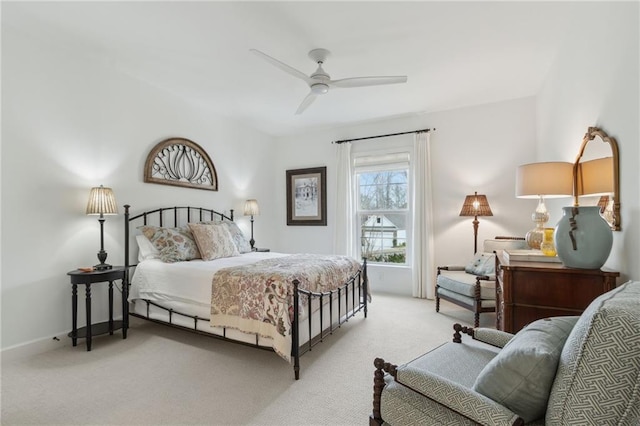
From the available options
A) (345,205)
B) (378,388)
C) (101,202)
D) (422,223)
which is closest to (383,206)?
(345,205)

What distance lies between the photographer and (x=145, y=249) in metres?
3.47

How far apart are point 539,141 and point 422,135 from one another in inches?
58.3

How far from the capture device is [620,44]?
1.78 m

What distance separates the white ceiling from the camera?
239cm

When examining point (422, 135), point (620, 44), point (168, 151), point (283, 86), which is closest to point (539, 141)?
point (422, 135)

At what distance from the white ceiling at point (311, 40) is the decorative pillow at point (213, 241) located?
5.68 feet

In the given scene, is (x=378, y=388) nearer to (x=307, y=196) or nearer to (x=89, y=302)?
(x=89, y=302)

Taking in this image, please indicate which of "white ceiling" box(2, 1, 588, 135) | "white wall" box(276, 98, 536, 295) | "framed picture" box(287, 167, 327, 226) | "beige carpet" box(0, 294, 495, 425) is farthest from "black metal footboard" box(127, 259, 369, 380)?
"white ceiling" box(2, 1, 588, 135)

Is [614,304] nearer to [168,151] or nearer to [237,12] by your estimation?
[237,12]

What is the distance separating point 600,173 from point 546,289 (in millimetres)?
865

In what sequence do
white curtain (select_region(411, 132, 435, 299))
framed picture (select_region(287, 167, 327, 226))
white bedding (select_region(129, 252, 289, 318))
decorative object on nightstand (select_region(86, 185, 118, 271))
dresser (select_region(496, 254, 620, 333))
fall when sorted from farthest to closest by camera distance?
framed picture (select_region(287, 167, 327, 226))
white curtain (select_region(411, 132, 435, 299))
decorative object on nightstand (select_region(86, 185, 118, 271))
white bedding (select_region(129, 252, 289, 318))
dresser (select_region(496, 254, 620, 333))

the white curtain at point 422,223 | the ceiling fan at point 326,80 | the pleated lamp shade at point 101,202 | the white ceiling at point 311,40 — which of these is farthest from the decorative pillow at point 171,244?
the white curtain at point 422,223

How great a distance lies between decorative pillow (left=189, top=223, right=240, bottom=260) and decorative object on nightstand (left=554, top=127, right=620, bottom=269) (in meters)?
3.22

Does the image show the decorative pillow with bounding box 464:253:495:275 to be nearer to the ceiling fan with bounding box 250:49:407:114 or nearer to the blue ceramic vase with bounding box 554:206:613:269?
the blue ceramic vase with bounding box 554:206:613:269
